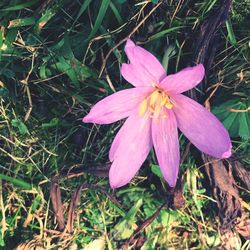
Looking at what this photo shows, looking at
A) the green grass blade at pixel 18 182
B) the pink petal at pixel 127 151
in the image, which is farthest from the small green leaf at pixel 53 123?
the pink petal at pixel 127 151

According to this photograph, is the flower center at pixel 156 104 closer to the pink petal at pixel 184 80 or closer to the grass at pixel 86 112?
the pink petal at pixel 184 80

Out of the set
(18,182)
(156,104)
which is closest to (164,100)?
(156,104)

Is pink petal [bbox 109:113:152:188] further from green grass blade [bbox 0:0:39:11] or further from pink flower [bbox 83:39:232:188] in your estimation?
green grass blade [bbox 0:0:39:11]

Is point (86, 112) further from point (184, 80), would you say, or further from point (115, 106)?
point (184, 80)

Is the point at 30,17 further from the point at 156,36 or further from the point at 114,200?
the point at 114,200

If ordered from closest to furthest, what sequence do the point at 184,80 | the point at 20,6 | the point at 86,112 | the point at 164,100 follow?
the point at 184,80
the point at 164,100
the point at 20,6
the point at 86,112
